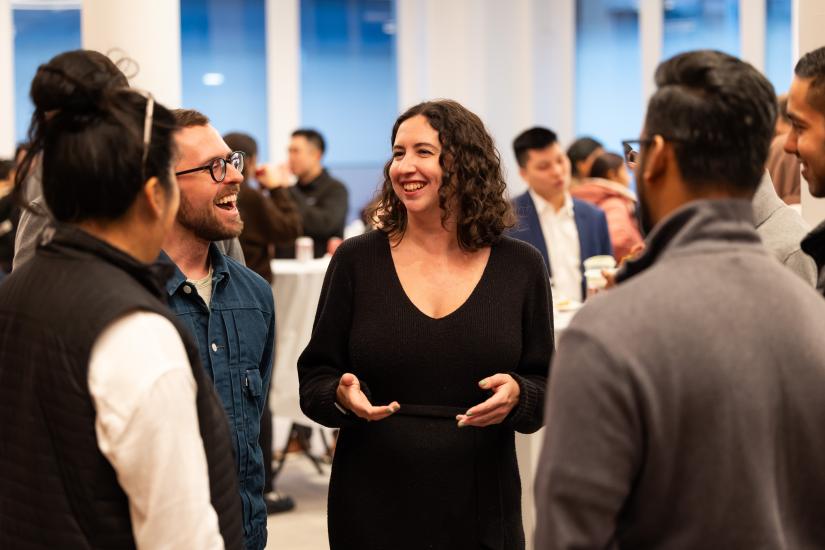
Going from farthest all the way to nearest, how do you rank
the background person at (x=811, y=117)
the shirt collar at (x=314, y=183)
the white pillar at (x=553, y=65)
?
the white pillar at (x=553, y=65), the shirt collar at (x=314, y=183), the background person at (x=811, y=117)

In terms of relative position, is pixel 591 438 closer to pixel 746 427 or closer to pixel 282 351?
pixel 746 427

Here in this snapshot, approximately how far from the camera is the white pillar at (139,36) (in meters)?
3.71

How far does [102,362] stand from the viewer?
1355 millimetres

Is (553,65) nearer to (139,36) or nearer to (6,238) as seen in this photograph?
(6,238)

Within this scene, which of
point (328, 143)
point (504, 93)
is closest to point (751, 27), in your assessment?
point (504, 93)

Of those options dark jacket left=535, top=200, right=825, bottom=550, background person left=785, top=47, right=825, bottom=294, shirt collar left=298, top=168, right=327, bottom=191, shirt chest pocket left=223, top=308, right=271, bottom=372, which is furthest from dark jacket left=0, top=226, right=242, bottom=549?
shirt collar left=298, top=168, right=327, bottom=191

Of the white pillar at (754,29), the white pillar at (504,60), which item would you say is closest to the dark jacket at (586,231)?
the white pillar at (504,60)

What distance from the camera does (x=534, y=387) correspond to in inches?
91.2

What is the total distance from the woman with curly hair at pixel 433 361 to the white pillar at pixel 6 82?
25.6 ft

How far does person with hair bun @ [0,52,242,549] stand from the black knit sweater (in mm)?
851

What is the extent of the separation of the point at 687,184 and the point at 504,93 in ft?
26.9

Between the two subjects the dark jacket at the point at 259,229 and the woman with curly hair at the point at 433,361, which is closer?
the woman with curly hair at the point at 433,361

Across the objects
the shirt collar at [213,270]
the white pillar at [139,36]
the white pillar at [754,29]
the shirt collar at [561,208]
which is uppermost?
the white pillar at [754,29]

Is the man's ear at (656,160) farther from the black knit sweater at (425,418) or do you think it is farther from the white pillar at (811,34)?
the white pillar at (811,34)
